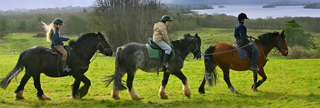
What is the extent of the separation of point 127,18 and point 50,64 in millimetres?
31884

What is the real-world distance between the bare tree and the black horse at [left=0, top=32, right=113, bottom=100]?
95.3ft

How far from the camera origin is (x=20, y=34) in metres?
65.3

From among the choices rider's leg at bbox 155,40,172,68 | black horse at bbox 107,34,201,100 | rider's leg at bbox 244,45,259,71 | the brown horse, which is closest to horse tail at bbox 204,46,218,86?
the brown horse

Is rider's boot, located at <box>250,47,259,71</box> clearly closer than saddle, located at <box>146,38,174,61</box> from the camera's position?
No

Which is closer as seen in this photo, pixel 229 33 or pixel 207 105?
pixel 207 105

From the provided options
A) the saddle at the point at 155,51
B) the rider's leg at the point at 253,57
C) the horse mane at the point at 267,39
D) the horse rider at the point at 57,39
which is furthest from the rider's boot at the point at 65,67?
the horse mane at the point at 267,39

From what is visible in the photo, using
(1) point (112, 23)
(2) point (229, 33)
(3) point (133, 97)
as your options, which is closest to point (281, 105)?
(3) point (133, 97)

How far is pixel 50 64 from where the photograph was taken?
26.5 ft

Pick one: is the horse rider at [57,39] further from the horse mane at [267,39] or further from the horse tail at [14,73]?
the horse mane at [267,39]

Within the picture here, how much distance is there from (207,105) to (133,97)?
252cm

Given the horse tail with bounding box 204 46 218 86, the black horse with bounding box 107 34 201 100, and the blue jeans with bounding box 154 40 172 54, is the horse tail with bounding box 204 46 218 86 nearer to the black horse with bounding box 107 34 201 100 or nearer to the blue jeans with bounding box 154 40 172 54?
the black horse with bounding box 107 34 201 100

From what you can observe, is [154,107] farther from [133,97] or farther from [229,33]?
[229,33]

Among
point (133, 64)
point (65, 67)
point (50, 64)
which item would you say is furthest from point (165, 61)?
point (50, 64)

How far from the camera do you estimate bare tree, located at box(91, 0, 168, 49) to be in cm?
3822
